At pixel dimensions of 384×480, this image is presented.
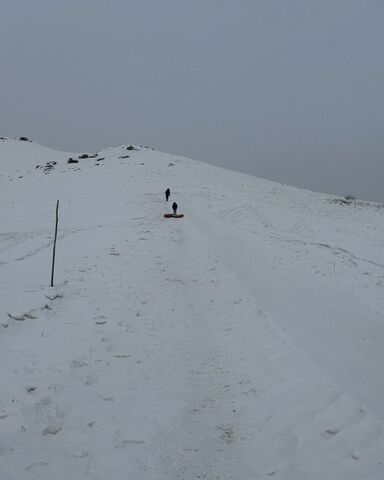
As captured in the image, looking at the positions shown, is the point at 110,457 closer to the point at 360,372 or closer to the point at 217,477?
the point at 217,477

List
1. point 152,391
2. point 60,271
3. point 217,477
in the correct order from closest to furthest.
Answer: point 217,477 < point 152,391 < point 60,271

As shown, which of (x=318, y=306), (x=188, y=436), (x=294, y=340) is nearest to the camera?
(x=188, y=436)

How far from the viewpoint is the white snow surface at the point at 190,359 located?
492cm

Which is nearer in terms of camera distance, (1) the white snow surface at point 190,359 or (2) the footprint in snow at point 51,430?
(1) the white snow surface at point 190,359

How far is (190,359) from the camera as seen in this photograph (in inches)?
309

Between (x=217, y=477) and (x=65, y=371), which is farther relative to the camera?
(x=65, y=371)

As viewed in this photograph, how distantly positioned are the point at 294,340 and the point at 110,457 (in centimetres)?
478

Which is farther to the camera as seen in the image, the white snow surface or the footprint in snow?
the footprint in snow

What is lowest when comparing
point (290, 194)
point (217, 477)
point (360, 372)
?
point (217, 477)

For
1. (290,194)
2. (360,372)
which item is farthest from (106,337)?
(290,194)

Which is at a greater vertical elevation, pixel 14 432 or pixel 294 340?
pixel 294 340

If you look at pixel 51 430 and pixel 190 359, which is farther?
Result: pixel 190 359

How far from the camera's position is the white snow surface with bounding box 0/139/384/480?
16.1ft

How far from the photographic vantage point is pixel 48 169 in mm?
55531
